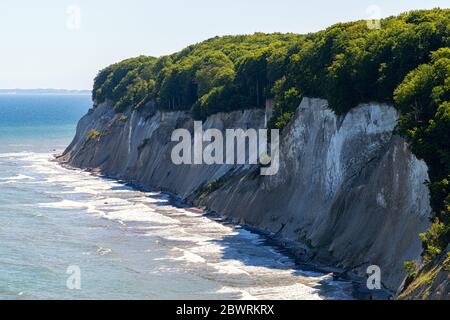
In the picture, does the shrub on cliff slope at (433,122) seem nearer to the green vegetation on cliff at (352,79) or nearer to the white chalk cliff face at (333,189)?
the green vegetation on cliff at (352,79)

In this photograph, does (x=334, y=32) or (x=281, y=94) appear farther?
(x=281, y=94)

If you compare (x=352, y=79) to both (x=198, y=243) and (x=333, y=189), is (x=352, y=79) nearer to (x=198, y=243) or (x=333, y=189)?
(x=333, y=189)

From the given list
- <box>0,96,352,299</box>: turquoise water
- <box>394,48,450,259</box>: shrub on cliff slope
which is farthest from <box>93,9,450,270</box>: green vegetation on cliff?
<box>0,96,352,299</box>: turquoise water

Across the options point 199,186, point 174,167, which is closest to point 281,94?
point 199,186

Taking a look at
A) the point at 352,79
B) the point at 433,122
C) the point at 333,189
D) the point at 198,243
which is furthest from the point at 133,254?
the point at 433,122

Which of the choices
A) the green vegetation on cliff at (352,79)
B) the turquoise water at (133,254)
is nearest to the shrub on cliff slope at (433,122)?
the green vegetation on cliff at (352,79)

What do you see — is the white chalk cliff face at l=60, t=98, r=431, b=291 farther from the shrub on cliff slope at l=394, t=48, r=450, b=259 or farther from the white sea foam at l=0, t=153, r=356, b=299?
the white sea foam at l=0, t=153, r=356, b=299

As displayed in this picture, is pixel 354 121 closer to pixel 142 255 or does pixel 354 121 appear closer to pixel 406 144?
pixel 406 144

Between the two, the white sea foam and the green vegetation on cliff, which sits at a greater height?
the green vegetation on cliff
